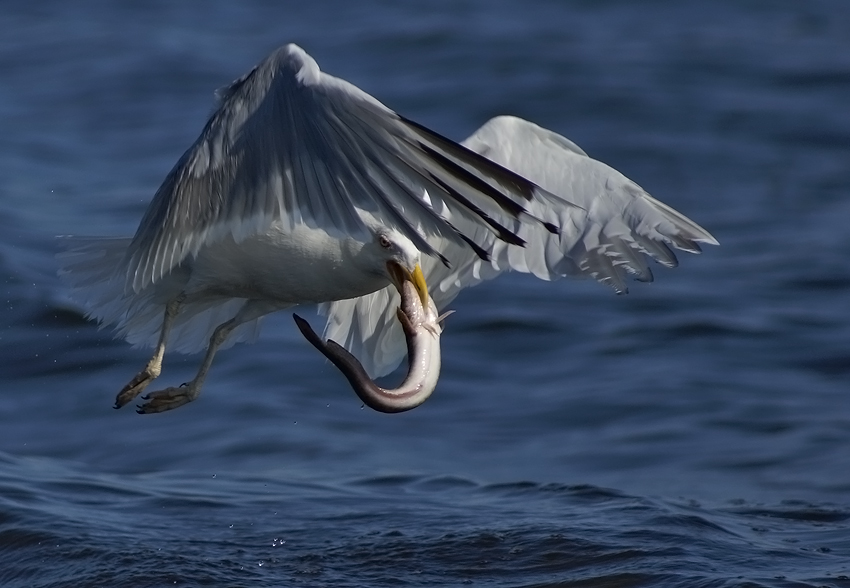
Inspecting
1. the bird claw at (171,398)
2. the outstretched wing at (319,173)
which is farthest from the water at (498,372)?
the outstretched wing at (319,173)

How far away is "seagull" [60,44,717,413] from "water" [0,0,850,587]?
2.35ft

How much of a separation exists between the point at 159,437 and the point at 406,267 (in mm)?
3028

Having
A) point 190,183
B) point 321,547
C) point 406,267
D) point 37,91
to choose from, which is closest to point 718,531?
point 321,547

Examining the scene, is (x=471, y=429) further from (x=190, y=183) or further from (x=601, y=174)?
(x=190, y=183)

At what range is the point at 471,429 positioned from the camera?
746cm

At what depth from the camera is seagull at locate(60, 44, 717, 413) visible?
397 centimetres

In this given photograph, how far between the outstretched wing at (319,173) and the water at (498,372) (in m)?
1.46

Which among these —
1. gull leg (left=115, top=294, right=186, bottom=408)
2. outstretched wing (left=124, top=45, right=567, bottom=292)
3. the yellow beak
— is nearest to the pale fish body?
the yellow beak

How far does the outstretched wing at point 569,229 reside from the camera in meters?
5.45

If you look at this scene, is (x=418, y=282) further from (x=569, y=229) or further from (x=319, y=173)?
(x=569, y=229)

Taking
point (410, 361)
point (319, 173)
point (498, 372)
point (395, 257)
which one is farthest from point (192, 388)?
point (498, 372)

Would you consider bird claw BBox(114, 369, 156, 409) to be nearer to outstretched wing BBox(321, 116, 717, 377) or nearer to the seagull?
the seagull

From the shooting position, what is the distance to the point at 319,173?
164 inches

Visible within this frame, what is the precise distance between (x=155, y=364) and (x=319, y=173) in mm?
1546
